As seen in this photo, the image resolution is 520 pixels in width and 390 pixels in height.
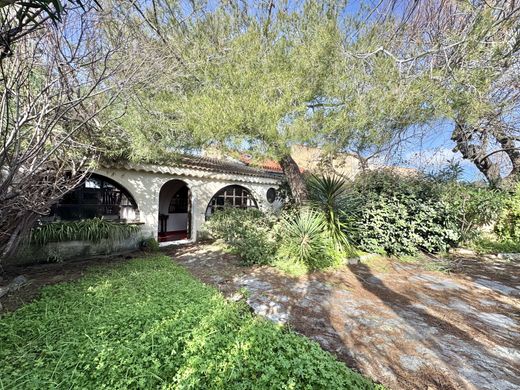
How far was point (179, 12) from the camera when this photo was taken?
5.00 meters

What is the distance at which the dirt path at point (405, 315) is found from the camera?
2.75 m

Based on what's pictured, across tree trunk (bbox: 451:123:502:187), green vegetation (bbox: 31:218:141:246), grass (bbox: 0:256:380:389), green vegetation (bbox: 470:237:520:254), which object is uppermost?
tree trunk (bbox: 451:123:502:187)

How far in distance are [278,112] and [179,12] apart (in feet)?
9.88

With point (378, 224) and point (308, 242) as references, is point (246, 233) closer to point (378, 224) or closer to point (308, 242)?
point (308, 242)

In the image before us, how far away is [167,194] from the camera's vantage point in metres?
13.3

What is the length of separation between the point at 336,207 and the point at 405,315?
13.5 ft

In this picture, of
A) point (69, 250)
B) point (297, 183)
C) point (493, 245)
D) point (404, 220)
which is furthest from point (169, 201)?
point (493, 245)

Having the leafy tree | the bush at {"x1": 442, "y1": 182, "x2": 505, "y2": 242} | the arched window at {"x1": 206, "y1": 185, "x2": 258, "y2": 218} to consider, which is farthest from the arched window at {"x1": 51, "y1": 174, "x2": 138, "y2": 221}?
the bush at {"x1": 442, "y1": 182, "x2": 505, "y2": 242}

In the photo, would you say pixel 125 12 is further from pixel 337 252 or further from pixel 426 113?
pixel 337 252

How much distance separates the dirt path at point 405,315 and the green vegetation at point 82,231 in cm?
285

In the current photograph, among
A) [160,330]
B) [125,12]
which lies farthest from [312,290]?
[125,12]

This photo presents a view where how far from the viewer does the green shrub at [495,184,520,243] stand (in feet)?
28.0

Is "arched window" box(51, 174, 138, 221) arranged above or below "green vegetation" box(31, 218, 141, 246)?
above

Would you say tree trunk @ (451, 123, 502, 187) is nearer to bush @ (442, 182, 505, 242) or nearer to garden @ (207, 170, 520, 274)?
garden @ (207, 170, 520, 274)
